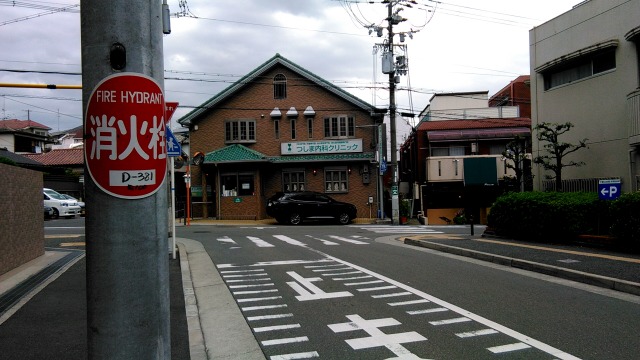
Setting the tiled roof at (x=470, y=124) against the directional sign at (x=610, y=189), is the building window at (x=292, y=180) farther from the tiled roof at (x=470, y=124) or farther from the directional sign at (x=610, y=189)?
the directional sign at (x=610, y=189)

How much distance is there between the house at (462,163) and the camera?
30641 mm

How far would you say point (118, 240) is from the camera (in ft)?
7.63

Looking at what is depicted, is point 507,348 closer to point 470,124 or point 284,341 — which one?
point 284,341

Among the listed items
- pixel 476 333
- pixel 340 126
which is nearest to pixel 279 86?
pixel 340 126

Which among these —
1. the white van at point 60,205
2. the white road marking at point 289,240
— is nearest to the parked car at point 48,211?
the white van at point 60,205

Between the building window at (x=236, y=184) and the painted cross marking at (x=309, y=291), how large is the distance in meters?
20.9

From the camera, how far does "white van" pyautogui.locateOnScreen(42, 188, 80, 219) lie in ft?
96.0

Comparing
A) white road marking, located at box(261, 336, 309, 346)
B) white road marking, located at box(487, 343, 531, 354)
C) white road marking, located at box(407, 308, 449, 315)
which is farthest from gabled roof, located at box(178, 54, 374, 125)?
white road marking, located at box(487, 343, 531, 354)

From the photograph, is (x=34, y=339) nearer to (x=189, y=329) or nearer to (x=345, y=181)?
(x=189, y=329)

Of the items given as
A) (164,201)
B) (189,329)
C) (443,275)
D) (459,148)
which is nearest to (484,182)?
(459,148)

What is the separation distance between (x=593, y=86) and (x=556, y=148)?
225cm

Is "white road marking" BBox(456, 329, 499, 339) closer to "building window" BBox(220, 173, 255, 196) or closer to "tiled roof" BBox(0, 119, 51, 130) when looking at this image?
"building window" BBox(220, 173, 255, 196)

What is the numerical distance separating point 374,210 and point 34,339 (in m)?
25.8

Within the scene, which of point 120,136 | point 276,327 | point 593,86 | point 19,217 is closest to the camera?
point 120,136
